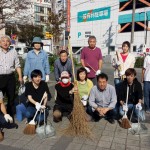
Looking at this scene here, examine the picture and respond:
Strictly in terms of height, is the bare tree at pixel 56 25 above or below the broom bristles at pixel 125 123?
above

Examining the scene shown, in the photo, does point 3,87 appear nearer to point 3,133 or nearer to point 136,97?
point 3,133

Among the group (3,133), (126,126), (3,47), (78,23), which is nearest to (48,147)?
(3,133)

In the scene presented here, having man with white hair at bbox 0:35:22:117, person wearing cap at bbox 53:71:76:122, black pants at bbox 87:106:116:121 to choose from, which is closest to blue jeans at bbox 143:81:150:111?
black pants at bbox 87:106:116:121

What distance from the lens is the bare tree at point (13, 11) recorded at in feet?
31.2

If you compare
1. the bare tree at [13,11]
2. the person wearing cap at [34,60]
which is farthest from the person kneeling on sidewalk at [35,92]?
the bare tree at [13,11]

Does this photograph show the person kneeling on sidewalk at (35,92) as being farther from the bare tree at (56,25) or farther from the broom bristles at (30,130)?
the bare tree at (56,25)

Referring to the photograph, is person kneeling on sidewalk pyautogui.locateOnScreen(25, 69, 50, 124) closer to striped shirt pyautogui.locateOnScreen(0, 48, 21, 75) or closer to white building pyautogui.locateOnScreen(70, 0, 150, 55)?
striped shirt pyautogui.locateOnScreen(0, 48, 21, 75)

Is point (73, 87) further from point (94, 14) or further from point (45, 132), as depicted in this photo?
point (94, 14)

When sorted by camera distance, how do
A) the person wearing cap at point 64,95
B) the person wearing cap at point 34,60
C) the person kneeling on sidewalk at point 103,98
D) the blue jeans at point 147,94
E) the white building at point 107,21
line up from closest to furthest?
the person kneeling on sidewalk at point 103,98
the person wearing cap at point 64,95
the person wearing cap at point 34,60
the blue jeans at point 147,94
the white building at point 107,21

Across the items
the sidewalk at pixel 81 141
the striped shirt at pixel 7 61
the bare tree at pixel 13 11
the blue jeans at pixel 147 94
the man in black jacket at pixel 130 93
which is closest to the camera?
the sidewalk at pixel 81 141

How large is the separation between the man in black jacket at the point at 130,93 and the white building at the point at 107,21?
1197 inches

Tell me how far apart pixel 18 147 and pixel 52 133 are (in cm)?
66

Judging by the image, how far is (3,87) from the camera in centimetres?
496

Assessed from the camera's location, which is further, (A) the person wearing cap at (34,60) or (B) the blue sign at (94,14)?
(B) the blue sign at (94,14)
